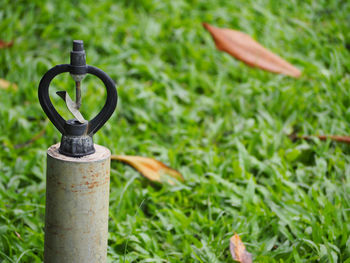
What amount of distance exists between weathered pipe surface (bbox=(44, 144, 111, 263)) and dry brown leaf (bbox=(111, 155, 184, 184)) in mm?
746

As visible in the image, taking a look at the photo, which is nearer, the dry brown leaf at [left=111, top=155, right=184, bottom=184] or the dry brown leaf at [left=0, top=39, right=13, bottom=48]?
the dry brown leaf at [left=111, top=155, right=184, bottom=184]

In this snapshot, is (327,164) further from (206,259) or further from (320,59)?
(320,59)

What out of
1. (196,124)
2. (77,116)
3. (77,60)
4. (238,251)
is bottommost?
(238,251)

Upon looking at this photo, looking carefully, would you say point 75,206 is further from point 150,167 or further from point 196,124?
point 196,124

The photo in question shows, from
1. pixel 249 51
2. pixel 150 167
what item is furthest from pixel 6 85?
pixel 249 51

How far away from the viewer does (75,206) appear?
1286 mm

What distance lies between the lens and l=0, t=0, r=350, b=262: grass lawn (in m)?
1.79

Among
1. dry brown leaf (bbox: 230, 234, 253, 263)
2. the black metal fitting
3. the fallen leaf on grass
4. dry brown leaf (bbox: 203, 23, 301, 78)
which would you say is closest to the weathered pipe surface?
the black metal fitting

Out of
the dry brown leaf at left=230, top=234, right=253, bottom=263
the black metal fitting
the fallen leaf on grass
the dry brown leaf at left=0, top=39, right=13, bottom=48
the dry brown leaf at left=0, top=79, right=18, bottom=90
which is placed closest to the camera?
the black metal fitting

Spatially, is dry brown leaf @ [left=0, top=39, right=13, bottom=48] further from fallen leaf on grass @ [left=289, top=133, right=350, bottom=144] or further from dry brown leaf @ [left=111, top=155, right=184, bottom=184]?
fallen leaf on grass @ [left=289, top=133, right=350, bottom=144]

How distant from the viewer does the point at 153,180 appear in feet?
6.82

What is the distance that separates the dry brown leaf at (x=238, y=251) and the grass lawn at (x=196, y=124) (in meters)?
0.05

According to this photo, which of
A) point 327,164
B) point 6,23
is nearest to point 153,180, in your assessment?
point 327,164

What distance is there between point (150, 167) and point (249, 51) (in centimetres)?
134
